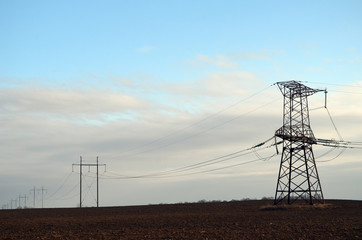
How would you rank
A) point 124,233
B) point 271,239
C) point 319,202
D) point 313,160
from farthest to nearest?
1. point 319,202
2. point 313,160
3. point 124,233
4. point 271,239

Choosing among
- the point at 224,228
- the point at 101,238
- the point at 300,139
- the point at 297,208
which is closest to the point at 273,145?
the point at 300,139

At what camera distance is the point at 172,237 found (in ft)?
106

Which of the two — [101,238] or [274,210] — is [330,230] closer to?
[101,238]

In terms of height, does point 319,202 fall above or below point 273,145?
below

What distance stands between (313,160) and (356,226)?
20045mm

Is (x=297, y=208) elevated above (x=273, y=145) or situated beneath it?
situated beneath

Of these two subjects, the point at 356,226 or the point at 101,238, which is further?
the point at 356,226

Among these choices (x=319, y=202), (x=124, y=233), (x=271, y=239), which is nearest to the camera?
(x=271, y=239)

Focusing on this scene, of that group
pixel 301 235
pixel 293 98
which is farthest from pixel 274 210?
pixel 301 235

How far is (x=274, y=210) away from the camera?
59.8m

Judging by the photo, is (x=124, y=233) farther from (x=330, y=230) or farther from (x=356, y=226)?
(x=356, y=226)

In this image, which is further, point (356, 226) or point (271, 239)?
point (356, 226)

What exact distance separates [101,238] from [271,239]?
1225cm

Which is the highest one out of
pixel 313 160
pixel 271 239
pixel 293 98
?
pixel 293 98
